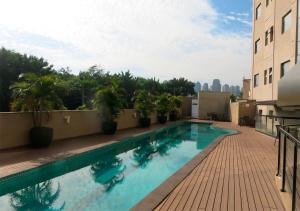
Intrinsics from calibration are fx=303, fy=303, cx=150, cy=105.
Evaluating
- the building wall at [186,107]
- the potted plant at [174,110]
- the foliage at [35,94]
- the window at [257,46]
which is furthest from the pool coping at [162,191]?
the building wall at [186,107]

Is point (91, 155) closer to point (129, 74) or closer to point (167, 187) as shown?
point (167, 187)

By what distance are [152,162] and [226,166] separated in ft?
10.9

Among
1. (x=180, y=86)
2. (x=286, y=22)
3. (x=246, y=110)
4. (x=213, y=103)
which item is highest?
(x=286, y=22)

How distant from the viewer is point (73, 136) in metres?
14.2

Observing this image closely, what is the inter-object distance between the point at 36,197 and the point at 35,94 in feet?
15.4

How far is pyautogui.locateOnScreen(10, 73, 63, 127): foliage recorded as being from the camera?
10.4m

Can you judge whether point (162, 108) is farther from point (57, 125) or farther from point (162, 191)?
point (162, 191)

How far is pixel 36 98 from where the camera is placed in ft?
34.7

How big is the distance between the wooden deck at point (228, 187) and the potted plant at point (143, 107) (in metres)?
12.5

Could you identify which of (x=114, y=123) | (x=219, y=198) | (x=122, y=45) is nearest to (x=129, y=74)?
(x=122, y=45)

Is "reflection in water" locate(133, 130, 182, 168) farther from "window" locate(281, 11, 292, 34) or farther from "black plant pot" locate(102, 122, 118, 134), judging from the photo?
"window" locate(281, 11, 292, 34)

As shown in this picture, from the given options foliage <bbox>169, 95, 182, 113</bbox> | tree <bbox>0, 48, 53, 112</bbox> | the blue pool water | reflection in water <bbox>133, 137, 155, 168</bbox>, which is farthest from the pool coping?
tree <bbox>0, 48, 53, 112</bbox>

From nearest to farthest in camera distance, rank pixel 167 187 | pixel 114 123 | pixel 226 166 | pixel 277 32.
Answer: pixel 167 187 → pixel 226 166 → pixel 114 123 → pixel 277 32

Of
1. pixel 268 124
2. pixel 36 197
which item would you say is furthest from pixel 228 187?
pixel 268 124
